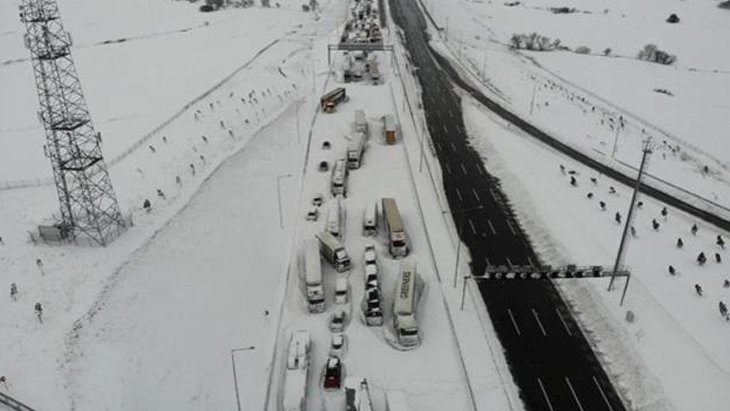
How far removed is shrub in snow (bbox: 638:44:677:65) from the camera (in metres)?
130

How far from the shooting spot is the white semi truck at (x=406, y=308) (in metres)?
42.6

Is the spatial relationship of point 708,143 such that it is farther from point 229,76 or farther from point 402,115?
point 229,76

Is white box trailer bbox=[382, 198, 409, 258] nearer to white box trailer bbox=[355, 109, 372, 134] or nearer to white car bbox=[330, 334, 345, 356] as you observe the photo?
white car bbox=[330, 334, 345, 356]

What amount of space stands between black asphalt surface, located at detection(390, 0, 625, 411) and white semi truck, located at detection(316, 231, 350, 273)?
38.2 feet

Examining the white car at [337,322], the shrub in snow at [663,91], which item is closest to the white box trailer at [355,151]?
the white car at [337,322]

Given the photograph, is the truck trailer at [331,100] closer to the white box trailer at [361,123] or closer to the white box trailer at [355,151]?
the white box trailer at [361,123]

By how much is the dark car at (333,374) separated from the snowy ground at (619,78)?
47033 mm

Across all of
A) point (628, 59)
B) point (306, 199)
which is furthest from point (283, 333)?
point (628, 59)

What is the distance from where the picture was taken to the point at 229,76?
111625 mm

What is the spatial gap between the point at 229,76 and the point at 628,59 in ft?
294

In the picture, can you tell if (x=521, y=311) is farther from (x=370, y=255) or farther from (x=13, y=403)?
(x=13, y=403)

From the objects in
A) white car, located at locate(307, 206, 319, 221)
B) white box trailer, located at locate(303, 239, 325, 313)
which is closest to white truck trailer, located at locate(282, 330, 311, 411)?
white box trailer, located at locate(303, 239, 325, 313)

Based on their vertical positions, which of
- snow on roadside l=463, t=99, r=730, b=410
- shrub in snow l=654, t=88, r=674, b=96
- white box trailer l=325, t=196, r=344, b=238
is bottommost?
snow on roadside l=463, t=99, r=730, b=410

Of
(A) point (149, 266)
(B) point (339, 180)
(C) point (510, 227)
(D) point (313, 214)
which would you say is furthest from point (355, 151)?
(A) point (149, 266)
